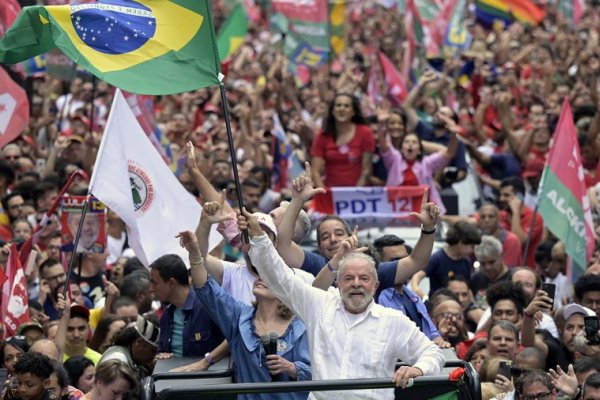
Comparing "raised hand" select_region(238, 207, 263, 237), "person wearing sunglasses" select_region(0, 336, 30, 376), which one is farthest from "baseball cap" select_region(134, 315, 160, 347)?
"raised hand" select_region(238, 207, 263, 237)

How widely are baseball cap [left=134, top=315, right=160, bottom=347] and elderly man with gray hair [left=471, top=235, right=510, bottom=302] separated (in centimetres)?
353

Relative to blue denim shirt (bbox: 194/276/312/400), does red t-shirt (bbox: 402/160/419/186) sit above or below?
below

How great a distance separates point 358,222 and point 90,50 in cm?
570

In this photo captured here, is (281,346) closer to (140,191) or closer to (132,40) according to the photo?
(132,40)

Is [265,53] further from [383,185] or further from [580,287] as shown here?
[580,287]

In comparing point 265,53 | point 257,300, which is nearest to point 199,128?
point 265,53

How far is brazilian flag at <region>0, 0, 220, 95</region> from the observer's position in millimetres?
8914

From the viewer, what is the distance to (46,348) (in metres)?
9.78

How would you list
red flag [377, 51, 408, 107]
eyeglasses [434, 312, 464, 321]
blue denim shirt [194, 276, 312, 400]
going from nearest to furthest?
blue denim shirt [194, 276, 312, 400], eyeglasses [434, 312, 464, 321], red flag [377, 51, 408, 107]

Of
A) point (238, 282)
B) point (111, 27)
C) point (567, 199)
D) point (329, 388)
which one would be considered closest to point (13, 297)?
point (238, 282)

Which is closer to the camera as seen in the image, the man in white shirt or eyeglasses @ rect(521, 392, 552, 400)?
the man in white shirt

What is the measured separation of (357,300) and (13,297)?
383 centimetres

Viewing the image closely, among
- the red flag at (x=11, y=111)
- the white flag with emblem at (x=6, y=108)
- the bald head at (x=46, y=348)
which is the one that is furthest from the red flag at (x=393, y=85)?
the bald head at (x=46, y=348)

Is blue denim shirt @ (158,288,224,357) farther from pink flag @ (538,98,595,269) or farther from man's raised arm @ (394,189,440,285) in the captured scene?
pink flag @ (538,98,595,269)
